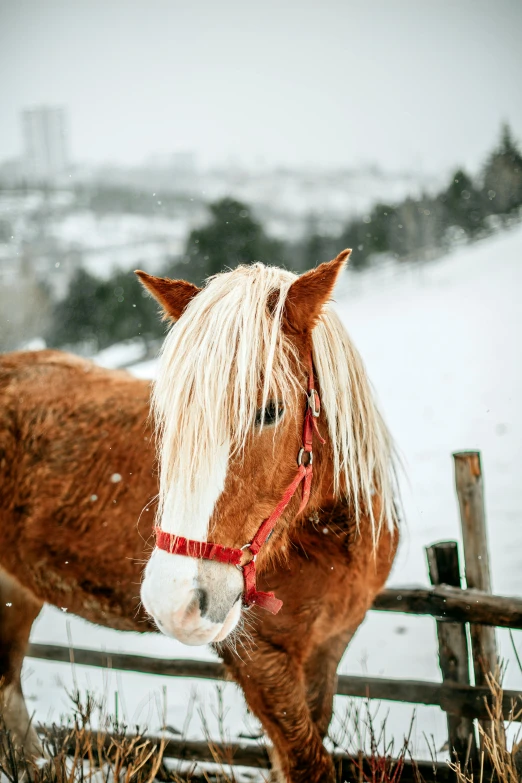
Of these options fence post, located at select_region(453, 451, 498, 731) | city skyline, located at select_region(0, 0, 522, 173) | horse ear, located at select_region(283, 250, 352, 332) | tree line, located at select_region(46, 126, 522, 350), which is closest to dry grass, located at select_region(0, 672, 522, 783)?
fence post, located at select_region(453, 451, 498, 731)

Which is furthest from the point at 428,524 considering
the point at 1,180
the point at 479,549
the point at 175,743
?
the point at 1,180

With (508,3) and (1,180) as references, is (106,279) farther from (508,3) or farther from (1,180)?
(508,3)

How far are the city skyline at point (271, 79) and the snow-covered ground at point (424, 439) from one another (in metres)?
2.48

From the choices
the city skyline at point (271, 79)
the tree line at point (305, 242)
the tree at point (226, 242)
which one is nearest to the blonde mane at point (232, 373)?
the city skyline at point (271, 79)

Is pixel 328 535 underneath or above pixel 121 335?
underneath

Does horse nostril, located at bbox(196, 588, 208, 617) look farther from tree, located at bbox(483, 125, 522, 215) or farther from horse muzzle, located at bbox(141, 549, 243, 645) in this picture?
tree, located at bbox(483, 125, 522, 215)

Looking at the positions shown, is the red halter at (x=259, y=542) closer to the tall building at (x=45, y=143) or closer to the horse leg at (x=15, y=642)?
the horse leg at (x=15, y=642)

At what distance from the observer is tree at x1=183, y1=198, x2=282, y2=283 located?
330 inches

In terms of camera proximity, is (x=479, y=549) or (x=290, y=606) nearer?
(x=290, y=606)

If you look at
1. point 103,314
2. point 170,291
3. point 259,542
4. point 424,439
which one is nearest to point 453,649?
point 259,542

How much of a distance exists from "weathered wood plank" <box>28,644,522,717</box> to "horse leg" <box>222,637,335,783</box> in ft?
1.03

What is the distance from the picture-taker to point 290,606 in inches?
75.7

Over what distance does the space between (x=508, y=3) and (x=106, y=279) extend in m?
9.58

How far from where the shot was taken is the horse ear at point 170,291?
1648mm
